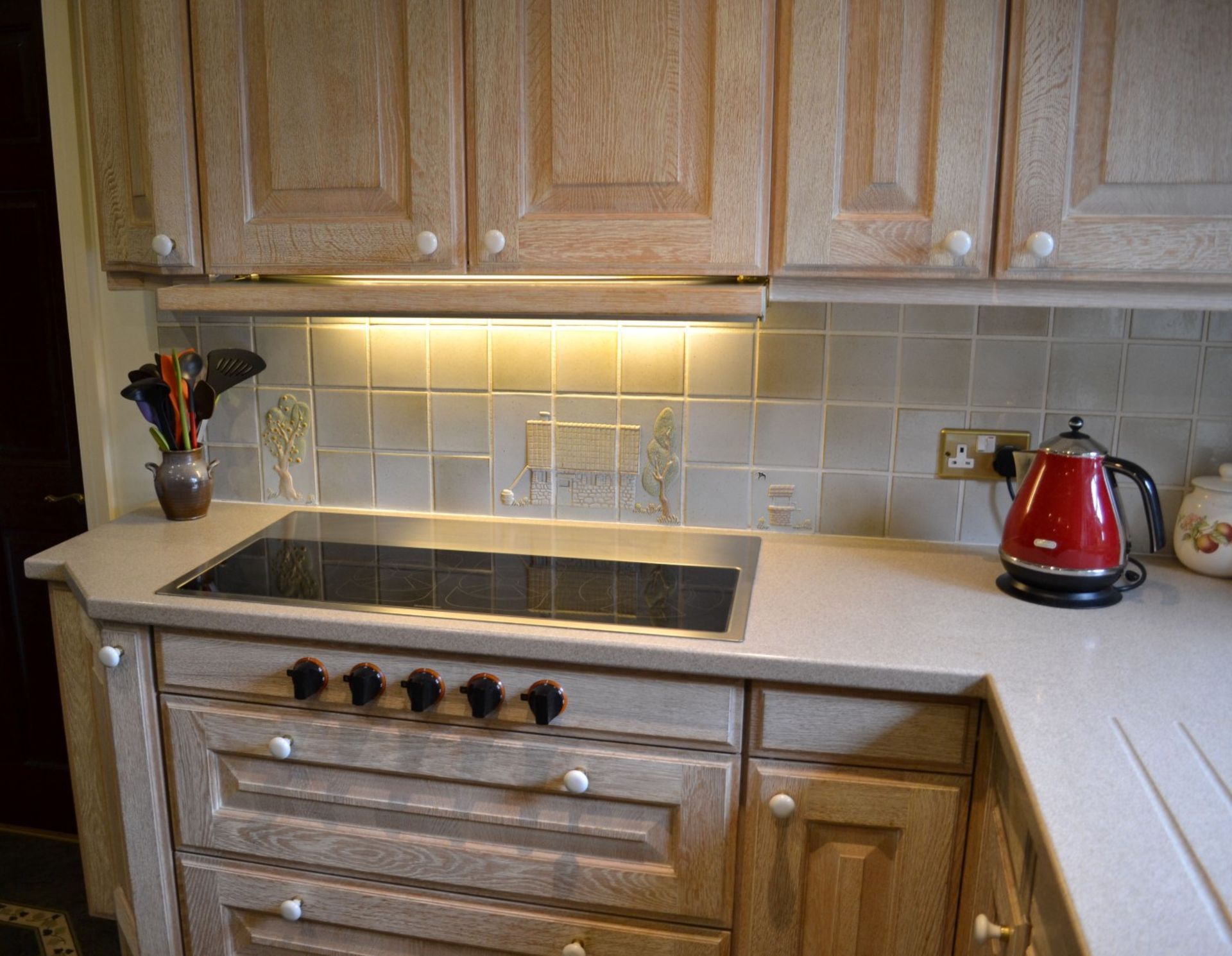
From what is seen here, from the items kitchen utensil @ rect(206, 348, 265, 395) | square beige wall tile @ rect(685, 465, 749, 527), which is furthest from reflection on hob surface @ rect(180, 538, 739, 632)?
kitchen utensil @ rect(206, 348, 265, 395)

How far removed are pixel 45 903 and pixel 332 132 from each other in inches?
71.2

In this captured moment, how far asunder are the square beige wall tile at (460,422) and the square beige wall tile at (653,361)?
0.96 ft

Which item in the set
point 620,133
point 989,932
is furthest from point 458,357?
point 989,932

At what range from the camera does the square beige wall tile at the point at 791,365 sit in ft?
5.80

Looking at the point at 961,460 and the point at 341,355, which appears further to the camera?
the point at 341,355

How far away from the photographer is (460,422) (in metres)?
1.92

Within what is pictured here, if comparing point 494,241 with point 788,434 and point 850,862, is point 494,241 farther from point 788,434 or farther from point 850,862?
point 850,862

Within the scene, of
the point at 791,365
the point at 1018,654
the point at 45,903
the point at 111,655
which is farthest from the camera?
the point at 45,903

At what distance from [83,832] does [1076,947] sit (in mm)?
1939

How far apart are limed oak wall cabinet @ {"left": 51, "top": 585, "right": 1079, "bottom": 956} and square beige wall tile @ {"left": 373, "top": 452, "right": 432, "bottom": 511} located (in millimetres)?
538

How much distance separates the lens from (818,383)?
1777 millimetres

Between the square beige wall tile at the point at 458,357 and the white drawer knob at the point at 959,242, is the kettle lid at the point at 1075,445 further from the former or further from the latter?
the square beige wall tile at the point at 458,357

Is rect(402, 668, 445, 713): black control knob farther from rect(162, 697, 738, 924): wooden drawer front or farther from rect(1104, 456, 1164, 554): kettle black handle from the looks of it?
rect(1104, 456, 1164, 554): kettle black handle

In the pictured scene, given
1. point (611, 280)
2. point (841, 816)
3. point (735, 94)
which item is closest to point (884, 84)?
point (735, 94)
